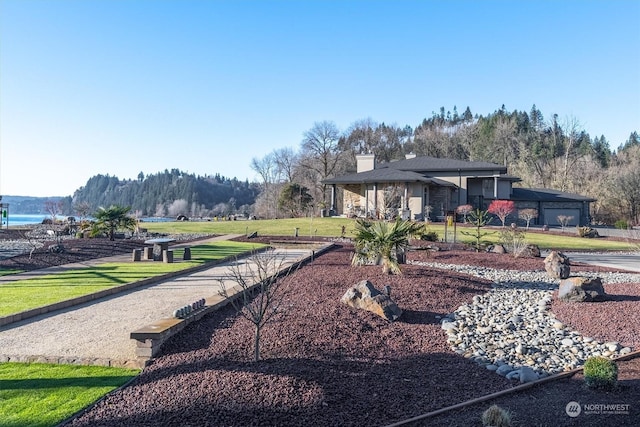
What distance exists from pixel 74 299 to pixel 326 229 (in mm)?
17639

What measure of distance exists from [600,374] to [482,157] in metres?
54.0

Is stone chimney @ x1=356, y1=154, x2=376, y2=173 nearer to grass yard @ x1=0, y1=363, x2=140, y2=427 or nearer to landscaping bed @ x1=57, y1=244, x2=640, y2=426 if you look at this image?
landscaping bed @ x1=57, y1=244, x2=640, y2=426

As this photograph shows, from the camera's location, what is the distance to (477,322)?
265 inches

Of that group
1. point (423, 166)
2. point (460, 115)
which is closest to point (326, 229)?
point (423, 166)

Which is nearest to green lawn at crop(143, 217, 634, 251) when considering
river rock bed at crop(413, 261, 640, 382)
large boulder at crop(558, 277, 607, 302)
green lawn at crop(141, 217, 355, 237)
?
green lawn at crop(141, 217, 355, 237)

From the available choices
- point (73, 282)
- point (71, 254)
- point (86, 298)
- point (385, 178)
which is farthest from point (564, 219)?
point (86, 298)

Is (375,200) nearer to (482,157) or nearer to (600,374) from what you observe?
(600,374)

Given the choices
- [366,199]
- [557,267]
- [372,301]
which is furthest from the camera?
[366,199]

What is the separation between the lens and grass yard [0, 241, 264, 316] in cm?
718

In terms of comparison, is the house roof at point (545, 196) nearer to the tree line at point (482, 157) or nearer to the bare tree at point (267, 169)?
the tree line at point (482, 157)

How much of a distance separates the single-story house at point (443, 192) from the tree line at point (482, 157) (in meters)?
5.38

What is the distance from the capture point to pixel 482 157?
178ft

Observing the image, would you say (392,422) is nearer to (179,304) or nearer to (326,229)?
(179,304)

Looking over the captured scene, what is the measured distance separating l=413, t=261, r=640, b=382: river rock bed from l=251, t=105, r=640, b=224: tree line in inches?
1094
